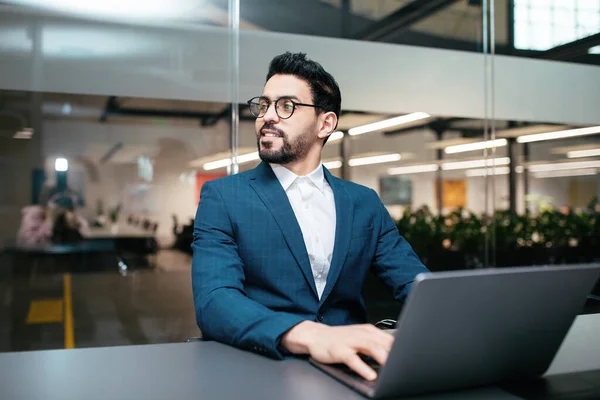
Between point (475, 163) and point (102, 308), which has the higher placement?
point (475, 163)

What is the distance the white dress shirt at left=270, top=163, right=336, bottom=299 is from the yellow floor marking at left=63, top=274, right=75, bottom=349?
225 centimetres

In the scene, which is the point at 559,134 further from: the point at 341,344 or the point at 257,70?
the point at 341,344

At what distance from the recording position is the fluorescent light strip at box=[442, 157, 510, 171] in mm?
4602

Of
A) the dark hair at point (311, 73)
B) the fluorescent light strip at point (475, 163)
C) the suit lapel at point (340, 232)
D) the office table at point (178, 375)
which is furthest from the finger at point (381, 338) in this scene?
the fluorescent light strip at point (475, 163)

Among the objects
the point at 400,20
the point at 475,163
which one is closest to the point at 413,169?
the point at 475,163

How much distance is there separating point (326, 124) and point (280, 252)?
581mm

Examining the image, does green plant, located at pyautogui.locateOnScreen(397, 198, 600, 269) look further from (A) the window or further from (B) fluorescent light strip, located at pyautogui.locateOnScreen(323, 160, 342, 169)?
(A) the window

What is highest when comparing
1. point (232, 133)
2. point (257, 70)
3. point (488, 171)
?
point (257, 70)

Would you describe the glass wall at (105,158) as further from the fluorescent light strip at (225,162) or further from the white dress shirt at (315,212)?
the white dress shirt at (315,212)

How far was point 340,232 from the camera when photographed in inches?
74.8

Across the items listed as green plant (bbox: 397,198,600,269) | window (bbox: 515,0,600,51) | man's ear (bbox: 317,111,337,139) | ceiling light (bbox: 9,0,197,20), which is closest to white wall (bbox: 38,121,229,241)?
ceiling light (bbox: 9,0,197,20)

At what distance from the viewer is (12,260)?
11.9ft

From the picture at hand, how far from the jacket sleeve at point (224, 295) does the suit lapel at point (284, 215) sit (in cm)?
14

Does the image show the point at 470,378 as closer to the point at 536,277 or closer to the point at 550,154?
the point at 536,277
